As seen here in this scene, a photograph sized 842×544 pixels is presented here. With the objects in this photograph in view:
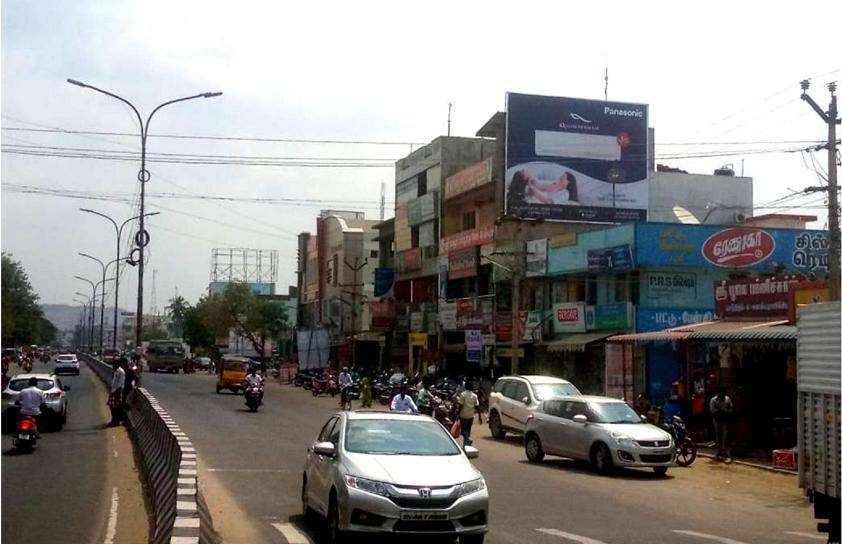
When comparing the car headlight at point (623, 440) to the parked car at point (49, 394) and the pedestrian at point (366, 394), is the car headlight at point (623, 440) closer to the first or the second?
the parked car at point (49, 394)

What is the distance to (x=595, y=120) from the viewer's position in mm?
52438

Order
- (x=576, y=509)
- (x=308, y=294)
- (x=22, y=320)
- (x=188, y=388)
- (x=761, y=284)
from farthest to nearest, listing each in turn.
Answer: (x=308, y=294)
(x=22, y=320)
(x=188, y=388)
(x=761, y=284)
(x=576, y=509)

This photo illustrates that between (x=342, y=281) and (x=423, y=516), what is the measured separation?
6881 cm

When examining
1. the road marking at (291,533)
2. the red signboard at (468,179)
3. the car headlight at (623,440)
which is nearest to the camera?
the road marking at (291,533)

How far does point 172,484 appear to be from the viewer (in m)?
11.3

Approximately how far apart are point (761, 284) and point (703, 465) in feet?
24.4

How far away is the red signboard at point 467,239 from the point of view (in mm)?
49812

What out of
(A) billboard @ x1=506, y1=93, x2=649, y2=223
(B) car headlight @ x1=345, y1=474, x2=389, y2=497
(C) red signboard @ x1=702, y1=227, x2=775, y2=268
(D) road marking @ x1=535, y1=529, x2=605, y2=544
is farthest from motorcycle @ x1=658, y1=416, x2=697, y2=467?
(A) billboard @ x1=506, y1=93, x2=649, y2=223

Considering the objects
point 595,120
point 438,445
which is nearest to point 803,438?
point 438,445

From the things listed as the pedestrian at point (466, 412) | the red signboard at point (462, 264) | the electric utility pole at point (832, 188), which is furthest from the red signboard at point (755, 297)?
the red signboard at point (462, 264)

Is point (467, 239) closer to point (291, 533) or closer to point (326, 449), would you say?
point (291, 533)

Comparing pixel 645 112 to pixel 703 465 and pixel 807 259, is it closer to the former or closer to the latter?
pixel 807 259

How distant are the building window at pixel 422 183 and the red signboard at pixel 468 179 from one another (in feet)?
14.0

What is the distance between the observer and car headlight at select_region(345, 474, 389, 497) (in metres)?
9.95
